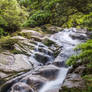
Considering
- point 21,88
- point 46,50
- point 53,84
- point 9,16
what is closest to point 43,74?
point 53,84

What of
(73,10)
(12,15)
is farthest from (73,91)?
(12,15)

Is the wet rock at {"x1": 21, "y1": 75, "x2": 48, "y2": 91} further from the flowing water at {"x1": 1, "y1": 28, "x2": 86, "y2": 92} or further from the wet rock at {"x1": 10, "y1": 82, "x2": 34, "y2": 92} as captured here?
the wet rock at {"x1": 10, "y1": 82, "x2": 34, "y2": 92}

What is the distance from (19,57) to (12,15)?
18.4 ft

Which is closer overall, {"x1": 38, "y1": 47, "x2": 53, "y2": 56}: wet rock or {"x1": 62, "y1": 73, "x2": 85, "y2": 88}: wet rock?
{"x1": 62, "y1": 73, "x2": 85, "y2": 88}: wet rock

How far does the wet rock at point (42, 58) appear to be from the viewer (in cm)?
923

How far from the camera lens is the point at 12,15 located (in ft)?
43.1

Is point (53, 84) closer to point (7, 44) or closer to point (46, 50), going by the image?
point (46, 50)

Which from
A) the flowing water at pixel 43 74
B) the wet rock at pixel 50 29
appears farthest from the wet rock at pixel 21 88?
the wet rock at pixel 50 29

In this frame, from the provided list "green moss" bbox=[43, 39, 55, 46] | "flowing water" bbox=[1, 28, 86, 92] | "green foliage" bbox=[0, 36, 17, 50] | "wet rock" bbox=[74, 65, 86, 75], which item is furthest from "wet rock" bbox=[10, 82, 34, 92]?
"green moss" bbox=[43, 39, 55, 46]

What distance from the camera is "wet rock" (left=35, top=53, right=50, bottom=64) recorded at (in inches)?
364

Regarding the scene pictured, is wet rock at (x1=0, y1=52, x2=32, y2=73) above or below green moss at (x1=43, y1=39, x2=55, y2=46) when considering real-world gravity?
below

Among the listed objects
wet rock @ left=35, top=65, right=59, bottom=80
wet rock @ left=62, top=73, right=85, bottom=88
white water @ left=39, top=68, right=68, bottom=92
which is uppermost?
wet rock @ left=62, top=73, right=85, bottom=88

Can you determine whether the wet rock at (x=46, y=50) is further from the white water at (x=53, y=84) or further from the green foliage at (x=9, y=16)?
the green foliage at (x=9, y=16)

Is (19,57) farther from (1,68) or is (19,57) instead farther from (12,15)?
(12,15)
